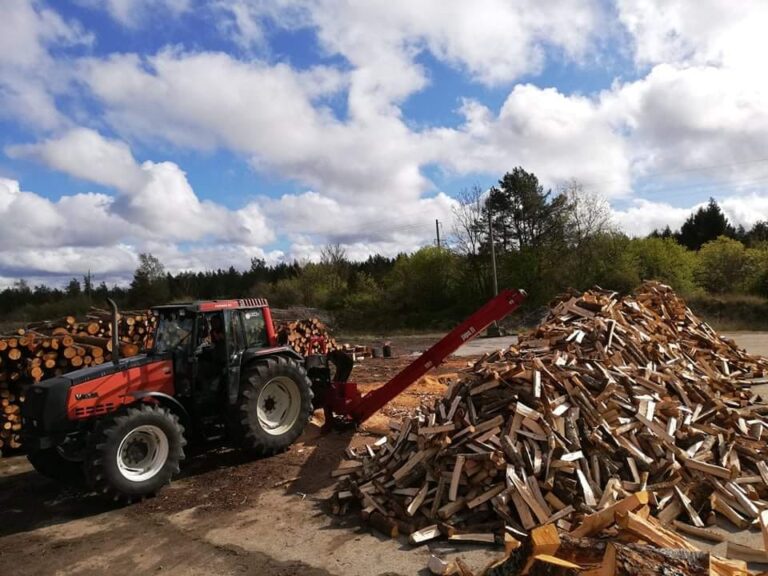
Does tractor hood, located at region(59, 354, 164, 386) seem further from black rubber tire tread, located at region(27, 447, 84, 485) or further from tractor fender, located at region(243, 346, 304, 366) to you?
tractor fender, located at region(243, 346, 304, 366)

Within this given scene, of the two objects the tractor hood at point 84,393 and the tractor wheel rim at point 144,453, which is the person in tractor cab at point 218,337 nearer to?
the tractor hood at point 84,393

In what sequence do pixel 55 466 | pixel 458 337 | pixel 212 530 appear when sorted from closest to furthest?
pixel 212 530 < pixel 55 466 < pixel 458 337

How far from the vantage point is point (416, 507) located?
216 inches

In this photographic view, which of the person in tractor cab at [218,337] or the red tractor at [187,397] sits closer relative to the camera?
the red tractor at [187,397]

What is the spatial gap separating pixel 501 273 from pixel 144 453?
110 ft

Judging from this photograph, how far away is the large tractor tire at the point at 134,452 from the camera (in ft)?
19.6

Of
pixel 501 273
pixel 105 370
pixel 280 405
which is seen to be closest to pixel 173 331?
pixel 105 370

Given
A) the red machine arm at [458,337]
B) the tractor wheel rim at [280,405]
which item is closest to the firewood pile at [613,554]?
the red machine arm at [458,337]

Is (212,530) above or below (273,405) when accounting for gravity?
below

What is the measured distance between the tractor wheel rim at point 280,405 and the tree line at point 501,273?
23.6m

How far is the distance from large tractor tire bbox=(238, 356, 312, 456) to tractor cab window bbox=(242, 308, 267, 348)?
1.20 feet

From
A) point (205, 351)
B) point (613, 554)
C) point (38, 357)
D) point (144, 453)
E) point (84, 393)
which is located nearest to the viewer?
point (613, 554)

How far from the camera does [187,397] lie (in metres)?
7.39

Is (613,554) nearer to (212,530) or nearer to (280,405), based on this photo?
(212,530)
